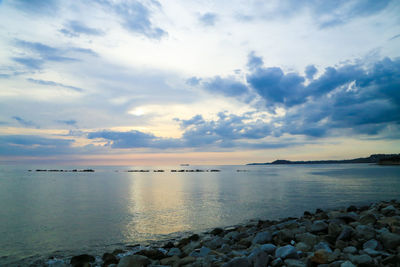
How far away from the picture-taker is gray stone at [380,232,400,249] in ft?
25.8

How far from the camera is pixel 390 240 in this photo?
26.4 feet

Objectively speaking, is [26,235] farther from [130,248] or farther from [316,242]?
[316,242]

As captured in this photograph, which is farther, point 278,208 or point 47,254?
point 278,208

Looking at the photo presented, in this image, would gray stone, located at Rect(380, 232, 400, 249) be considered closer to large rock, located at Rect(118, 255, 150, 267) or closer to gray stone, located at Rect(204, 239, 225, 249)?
gray stone, located at Rect(204, 239, 225, 249)

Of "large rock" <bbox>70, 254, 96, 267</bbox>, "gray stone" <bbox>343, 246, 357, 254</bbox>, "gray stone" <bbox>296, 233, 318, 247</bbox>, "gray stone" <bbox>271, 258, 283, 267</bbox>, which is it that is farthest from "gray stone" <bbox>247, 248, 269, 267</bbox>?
"large rock" <bbox>70, 254, 96, 267</bbox>

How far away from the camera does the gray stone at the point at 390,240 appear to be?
310 inches

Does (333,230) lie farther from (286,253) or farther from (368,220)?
(286,253)

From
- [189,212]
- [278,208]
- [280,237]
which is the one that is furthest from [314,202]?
[280,237]

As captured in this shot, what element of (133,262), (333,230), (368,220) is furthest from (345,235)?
(133,262)

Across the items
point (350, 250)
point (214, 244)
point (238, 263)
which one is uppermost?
point (350, 250)

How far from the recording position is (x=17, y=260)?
39.2ft

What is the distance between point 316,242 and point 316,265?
8.33 feet

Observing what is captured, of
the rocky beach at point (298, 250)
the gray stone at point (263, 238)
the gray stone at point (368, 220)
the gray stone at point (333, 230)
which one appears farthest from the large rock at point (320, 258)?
the gray stone at point (368, 220)

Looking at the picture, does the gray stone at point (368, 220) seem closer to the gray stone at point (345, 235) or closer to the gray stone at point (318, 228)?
Answer: the gray stone at point (318, 228)
